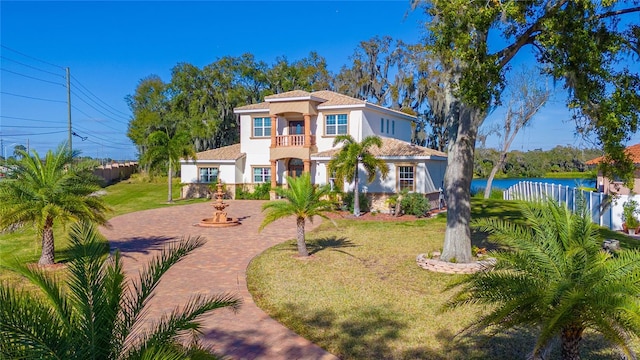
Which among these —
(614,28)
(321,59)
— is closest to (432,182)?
(614,28)

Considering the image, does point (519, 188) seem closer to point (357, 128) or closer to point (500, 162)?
point (500, 162)

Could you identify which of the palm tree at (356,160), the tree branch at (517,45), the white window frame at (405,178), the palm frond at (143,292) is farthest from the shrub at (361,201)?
the palm frond at (143,292)

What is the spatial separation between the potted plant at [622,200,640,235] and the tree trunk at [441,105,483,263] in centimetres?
994

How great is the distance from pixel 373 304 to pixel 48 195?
8414 mm

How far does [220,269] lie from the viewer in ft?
38.7

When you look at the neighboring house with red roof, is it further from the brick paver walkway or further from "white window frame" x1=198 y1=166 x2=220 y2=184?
"white window frame" x1=198 y1=166 x2=220 y2=184

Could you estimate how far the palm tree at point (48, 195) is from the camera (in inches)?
420

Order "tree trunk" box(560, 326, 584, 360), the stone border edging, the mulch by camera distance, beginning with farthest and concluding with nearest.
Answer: the mulch → the stone border edging → "tree trunk" box(560, 326, 584, 360)

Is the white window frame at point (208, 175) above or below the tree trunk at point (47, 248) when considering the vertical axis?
above

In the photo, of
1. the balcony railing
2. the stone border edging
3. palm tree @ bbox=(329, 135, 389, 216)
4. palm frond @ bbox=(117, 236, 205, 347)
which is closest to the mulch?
palm tree @ bbox=(329, 135, 389, 216)

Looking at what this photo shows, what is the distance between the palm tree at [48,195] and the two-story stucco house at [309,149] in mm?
16137

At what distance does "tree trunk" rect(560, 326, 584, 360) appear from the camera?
5.30 m

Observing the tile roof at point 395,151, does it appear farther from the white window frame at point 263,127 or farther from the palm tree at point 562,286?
the palm tree at point 562,286

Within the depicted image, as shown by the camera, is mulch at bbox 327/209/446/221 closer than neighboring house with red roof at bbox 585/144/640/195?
Yes
